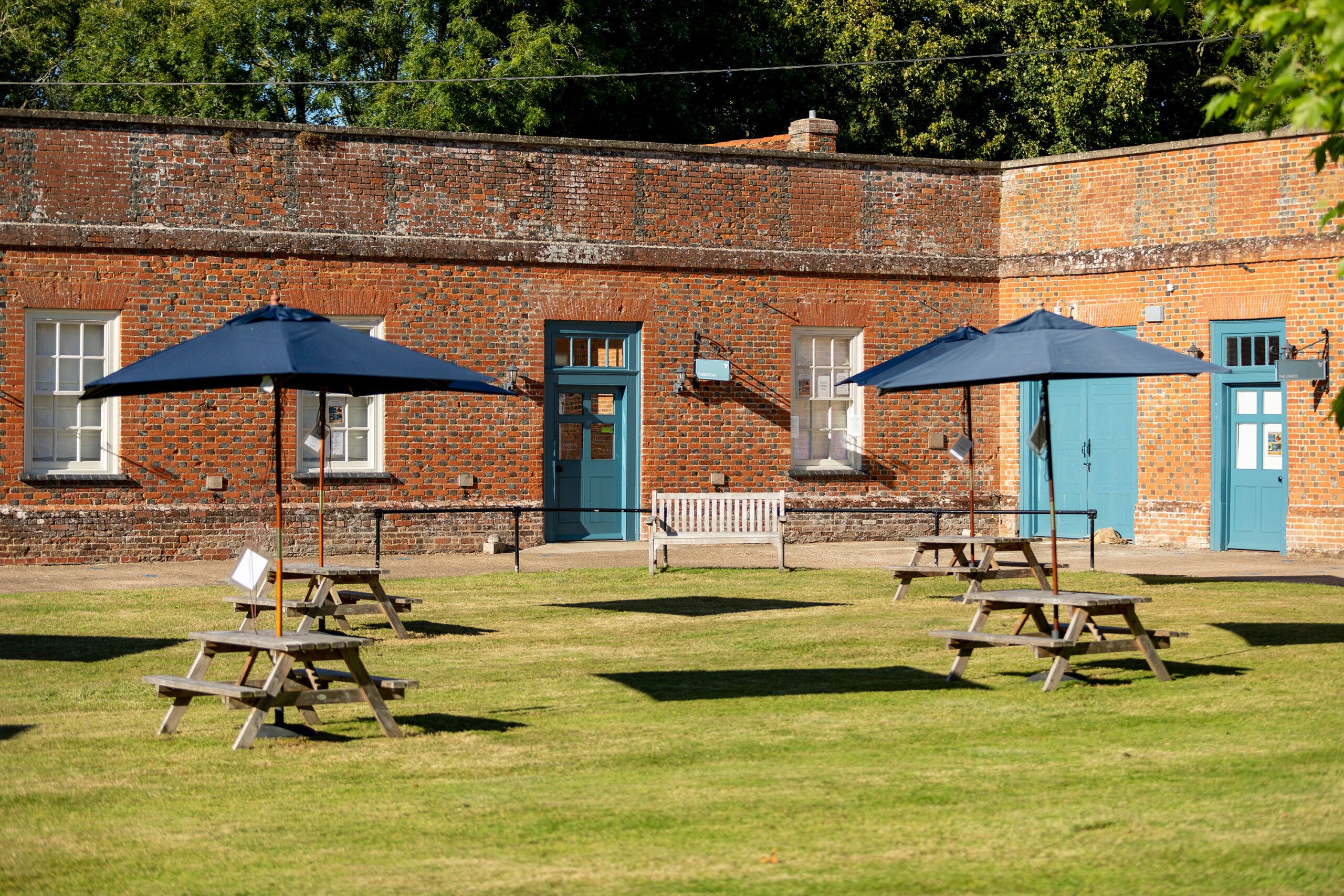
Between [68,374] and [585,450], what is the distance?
6.15 meters

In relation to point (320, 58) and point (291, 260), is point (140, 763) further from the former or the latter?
point (320, 58)

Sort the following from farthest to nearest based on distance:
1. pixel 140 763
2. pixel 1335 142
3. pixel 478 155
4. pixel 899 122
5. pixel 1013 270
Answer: pixel 899 122, pixel 1013 270, pixel 478 155, pixel 140 763, pixel 1335 142

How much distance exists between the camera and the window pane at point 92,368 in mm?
17516

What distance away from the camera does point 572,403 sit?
19.4 meters

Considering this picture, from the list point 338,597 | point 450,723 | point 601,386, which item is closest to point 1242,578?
point 601,386

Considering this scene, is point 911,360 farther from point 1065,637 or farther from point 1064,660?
point 1064,660

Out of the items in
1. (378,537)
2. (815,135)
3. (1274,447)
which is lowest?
(378,537)

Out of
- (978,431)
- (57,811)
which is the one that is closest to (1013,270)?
(978,431)

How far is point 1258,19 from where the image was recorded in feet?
16.8

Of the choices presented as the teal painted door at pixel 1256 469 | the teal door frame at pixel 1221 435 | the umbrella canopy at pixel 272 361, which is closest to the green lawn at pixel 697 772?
the umbrella canopy at pixel 272 361

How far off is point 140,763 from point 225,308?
11.4 metres

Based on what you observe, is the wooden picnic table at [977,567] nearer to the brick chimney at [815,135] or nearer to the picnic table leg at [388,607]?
the picnic table leg at [388,607]

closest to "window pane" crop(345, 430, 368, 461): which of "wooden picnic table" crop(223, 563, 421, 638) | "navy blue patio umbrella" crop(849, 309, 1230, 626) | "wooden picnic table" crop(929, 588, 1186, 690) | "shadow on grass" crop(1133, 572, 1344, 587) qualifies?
"wooden picnic table" crop(223, 563, 421, 638)

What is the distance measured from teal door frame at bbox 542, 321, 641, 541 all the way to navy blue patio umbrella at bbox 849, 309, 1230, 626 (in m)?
9.20
